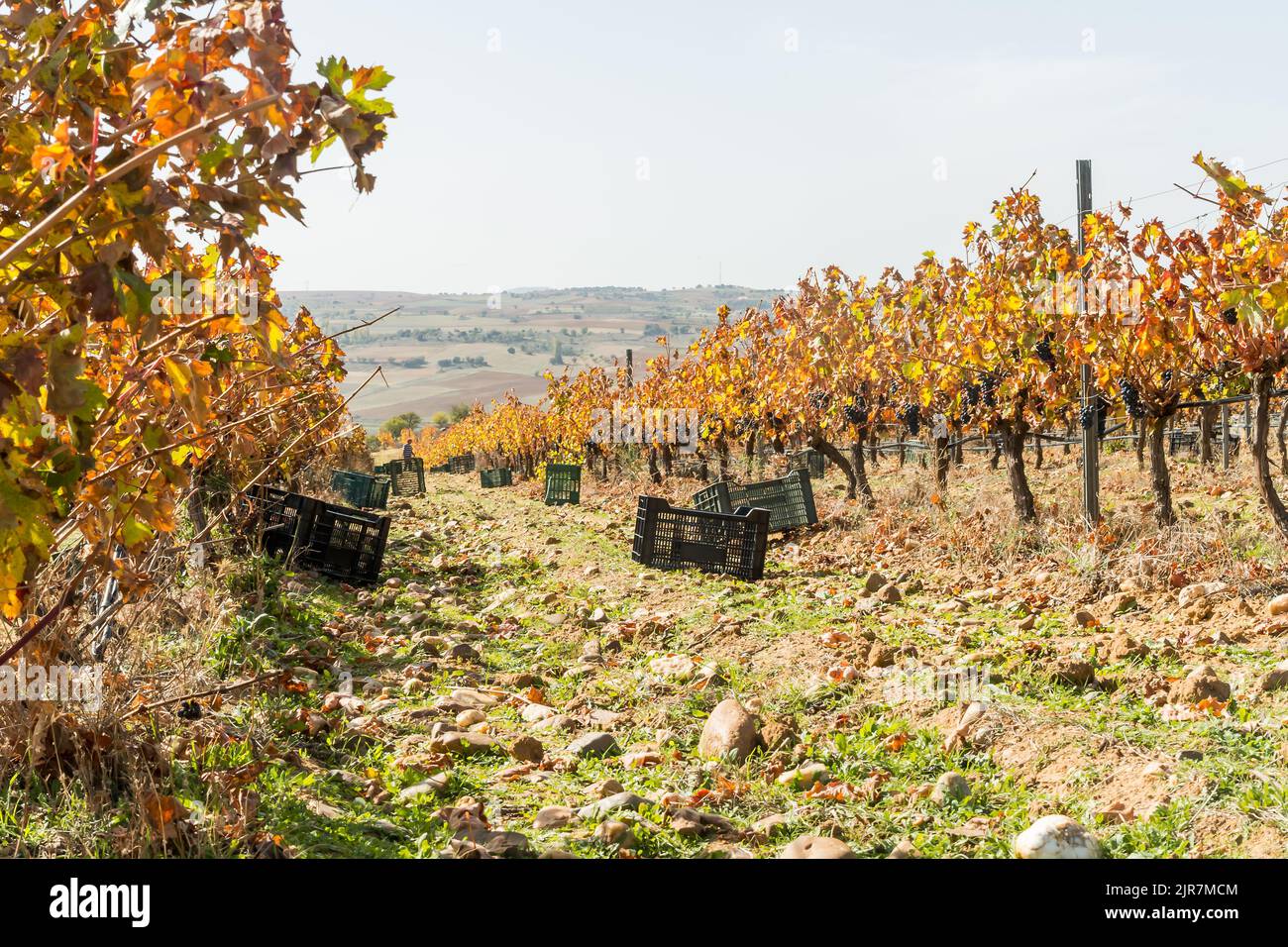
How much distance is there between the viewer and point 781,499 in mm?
11078

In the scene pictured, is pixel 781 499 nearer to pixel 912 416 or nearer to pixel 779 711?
pixel 912 416

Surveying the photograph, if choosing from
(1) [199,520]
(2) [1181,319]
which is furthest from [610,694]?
(2) [1181,319]

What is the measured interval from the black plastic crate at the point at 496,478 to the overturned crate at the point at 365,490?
13153 mm

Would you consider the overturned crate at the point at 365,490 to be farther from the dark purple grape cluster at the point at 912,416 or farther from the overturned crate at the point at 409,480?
the dark purple grape cluster at the point at 912,416

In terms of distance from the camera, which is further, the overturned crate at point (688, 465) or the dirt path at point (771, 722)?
the overturned crate at point (688, 465)

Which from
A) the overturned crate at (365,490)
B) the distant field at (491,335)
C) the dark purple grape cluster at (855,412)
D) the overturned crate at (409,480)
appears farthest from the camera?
the distant field at (491,335)

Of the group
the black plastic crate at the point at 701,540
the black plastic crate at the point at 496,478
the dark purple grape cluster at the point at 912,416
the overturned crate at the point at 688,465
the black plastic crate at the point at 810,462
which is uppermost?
the dark purple grape cluster at the point at 912,416

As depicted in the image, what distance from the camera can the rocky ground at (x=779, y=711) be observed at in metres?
3.45

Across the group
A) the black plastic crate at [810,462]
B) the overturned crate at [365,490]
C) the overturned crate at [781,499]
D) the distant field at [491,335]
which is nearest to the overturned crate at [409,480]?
the overturned crate at [365,490]

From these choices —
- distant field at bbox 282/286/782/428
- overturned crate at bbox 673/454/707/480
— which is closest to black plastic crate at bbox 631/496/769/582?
overturned crate at bbox 673/454/707/480

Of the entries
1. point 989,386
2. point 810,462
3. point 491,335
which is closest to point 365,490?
point 810,462

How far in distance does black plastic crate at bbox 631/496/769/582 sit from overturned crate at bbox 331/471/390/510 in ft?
27.6

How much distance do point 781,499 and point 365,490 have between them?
857cm
